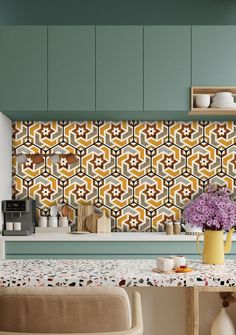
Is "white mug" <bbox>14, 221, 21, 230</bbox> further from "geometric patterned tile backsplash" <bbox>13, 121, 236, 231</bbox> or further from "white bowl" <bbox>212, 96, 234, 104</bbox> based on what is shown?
"white bowl" <bbox>212, 96, 234, 104</bbox>

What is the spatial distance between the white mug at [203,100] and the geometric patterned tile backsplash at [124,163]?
49 centimetres

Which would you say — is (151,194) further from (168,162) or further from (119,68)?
(119,68)

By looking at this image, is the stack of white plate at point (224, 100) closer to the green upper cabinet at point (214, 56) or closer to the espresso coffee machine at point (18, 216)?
the green upper cabinet at point (214, 56)

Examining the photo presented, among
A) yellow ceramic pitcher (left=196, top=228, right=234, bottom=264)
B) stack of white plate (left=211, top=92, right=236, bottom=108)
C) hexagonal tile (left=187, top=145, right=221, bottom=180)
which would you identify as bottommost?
yellow ceramic pitcher (left=196, top=228, right=234, bottom=264)

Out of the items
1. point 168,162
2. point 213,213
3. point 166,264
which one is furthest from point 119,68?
point 166,264

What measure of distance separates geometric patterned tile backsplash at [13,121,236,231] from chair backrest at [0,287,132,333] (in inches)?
121

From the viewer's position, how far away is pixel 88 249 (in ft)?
13.0

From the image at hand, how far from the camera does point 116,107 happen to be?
4145 millimetres

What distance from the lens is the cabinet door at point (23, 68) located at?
4.14 meters

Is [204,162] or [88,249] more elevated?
[204,162]

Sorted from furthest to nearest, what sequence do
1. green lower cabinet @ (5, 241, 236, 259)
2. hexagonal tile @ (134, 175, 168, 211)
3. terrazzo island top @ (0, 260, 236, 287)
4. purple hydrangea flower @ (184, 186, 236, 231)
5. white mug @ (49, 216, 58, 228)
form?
1. hexagonal tile @ (134, 175, 168, 211)
2. white mug @ (49, 216, 58, 228)
3. green lower cabinet @ (5, 241, 236, 259)
4. purple hydrangea flower @ (184, 186, 236, 231)
5. terrazzo island top @ (0, 260, 236, 287)
